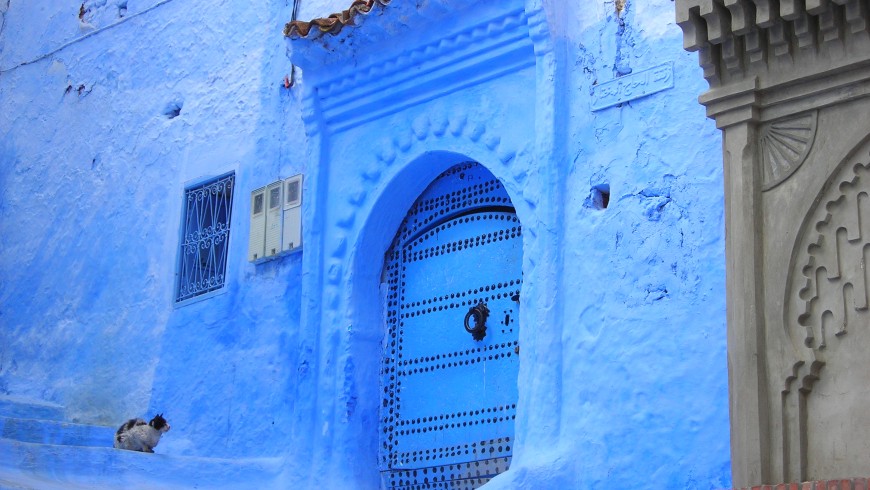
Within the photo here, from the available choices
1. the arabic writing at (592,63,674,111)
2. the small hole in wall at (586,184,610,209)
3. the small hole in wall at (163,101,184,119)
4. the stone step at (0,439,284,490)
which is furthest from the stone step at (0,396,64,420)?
the arabic writing at (592,63,674,111)

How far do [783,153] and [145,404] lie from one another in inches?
208

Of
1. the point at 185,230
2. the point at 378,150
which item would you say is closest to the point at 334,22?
the point at 378,150

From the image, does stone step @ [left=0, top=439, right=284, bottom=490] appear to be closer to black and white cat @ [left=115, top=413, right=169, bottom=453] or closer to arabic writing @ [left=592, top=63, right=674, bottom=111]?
black and white cat @ [left=115, top=413, right=169, bottom=453]

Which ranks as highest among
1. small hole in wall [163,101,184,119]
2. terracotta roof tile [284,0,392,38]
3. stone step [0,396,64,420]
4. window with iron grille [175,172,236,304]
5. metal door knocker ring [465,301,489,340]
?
small hole in wall [163,101,184,119]

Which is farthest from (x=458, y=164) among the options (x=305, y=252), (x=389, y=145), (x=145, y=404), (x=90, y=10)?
(x=90, y=10)

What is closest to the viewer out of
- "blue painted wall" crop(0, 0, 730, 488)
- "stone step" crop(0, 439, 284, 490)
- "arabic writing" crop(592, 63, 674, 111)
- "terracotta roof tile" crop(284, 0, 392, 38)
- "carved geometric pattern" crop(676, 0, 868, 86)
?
"carved geometric pattern" crop(676, 0, 868, 86)

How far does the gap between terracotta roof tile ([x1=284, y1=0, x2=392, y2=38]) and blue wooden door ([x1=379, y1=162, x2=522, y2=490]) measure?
1053 millimetres

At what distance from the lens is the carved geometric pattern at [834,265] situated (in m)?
4.84

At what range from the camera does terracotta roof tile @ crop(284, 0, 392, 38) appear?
787 centimetres

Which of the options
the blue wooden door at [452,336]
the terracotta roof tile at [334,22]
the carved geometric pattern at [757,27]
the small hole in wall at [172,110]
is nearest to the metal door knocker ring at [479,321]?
the blue wooden door at [452,336]

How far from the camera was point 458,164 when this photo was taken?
8016 millimetres

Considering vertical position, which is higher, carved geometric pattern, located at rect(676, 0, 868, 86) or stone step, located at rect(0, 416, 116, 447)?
carved geometric pattern, located at rect(676, 0, 868, 86)

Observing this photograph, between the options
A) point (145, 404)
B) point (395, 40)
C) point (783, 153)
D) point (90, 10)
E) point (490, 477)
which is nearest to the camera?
point (783, 153)

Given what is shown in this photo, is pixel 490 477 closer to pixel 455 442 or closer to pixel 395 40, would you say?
pixel 455 442
